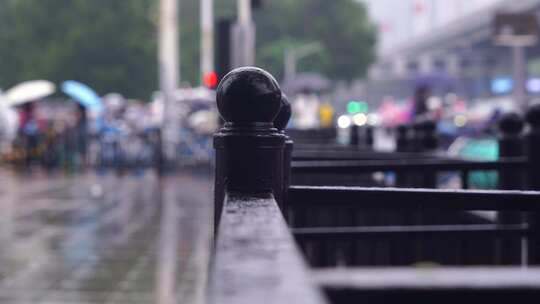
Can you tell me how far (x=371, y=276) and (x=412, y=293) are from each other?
0.16 ft

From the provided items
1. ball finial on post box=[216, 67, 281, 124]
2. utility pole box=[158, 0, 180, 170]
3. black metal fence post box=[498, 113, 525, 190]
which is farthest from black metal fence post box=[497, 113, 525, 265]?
utility pole box=[158, 0, 180, 170]

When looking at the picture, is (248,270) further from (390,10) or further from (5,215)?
(390,10)

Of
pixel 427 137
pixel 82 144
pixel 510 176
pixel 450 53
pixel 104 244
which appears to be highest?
pixel 450 53

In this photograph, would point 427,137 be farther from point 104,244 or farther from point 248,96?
point 248,96

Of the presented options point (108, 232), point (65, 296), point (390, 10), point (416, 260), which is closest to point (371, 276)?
point (416, 260)

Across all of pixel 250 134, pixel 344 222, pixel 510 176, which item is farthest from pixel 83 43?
pixel 250 134

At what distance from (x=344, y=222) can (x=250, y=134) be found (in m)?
3.29

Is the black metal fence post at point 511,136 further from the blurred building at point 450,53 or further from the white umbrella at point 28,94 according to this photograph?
the blurred building at point 450,53

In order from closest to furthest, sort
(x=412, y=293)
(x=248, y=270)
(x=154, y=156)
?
(x=412, y=293) < (x=248, y=270) < (x=154, y=156)

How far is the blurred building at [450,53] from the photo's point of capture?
70.1 m

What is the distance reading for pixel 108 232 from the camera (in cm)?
1002

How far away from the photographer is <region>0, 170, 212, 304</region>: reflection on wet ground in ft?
21.3

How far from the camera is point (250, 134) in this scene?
7.02 feet

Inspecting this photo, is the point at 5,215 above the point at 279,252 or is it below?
below
